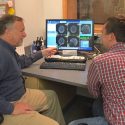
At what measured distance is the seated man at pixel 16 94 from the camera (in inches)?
69.1

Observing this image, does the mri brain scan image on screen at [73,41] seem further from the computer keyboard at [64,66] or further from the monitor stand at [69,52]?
the computer keyboard at [64,66]

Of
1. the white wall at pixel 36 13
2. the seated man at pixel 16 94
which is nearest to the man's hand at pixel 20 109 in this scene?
the seated man at pixel 16 94

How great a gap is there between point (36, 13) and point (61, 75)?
1.30 metres

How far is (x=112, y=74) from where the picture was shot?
4.95 feet

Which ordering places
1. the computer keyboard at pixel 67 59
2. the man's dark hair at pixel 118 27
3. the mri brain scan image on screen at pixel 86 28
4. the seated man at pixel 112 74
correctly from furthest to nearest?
the mri brain scan image on screen at pixel 86 28 → the computer keyboard at pixel 67 59 → the man's dark hair at pixel 118 27 → the seated man at pixel 112 74

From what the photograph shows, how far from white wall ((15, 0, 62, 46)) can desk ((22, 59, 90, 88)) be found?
2.68 feet

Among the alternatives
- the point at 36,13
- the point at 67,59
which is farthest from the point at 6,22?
the point at 36,13

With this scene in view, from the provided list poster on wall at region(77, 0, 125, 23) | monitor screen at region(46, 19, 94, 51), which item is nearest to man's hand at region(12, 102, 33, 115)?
monitor screen at region(46, 19, 94, 51)

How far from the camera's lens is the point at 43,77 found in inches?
83.4

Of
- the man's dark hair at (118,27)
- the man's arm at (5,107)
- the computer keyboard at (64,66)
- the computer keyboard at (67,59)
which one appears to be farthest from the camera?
the computer keyboard at (67,59)

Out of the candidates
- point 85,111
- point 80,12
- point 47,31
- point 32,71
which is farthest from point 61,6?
point 85,111

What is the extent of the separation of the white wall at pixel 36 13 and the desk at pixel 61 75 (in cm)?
82

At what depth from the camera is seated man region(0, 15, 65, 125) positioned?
1756 millimetres

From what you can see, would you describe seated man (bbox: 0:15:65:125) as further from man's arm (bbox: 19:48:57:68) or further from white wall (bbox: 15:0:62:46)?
white wall (bbox: 15:0:62:46)
